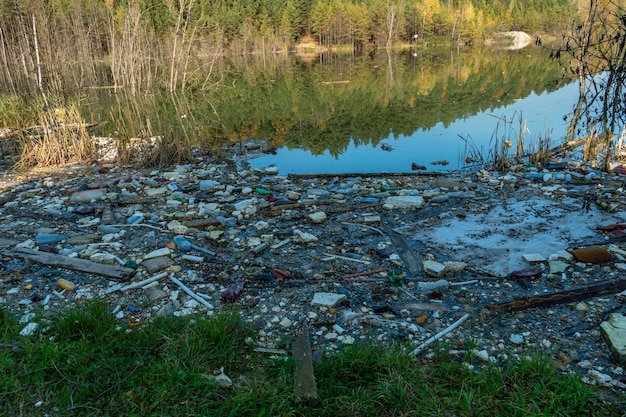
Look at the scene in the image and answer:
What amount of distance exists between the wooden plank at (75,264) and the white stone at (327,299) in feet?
4.56

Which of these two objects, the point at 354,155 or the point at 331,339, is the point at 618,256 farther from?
the point at 354,155

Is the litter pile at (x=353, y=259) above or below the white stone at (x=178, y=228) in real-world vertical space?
below

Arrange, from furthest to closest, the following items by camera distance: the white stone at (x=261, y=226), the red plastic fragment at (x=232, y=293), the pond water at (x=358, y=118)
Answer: the pond water at (x=358, y=118) < the white stone at (x=261, y=226) < the red plastic fragment at (x=232, y=293)

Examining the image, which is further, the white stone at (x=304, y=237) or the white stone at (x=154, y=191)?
the white stone at (x=154, y=191)

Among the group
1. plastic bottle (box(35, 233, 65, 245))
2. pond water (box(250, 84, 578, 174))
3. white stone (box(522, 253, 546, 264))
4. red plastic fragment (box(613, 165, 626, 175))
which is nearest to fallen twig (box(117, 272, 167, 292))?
plastic bottle (box(35, 233, 65, 245))

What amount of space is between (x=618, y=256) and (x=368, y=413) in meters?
2.46

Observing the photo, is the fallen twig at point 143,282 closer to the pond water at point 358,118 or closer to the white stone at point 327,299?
the white stone at point 327,299

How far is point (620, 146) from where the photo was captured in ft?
21.9

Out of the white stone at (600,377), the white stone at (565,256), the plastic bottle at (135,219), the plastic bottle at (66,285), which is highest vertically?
the plastic bottle at (135,219)

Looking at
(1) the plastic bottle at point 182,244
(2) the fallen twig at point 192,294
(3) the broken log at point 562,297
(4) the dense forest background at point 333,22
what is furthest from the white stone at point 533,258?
(4) the dense forest background at point 333,22

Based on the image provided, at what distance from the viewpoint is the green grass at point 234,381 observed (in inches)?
81.7

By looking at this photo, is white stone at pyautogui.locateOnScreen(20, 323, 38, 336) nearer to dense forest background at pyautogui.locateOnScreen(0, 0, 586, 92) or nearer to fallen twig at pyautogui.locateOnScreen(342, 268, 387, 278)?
fallen twig at pyautogui.locateOnScreen(342, 268, 387, 278)

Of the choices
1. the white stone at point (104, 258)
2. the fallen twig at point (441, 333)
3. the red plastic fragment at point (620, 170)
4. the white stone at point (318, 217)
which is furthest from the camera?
the red plastic fragment at point (620, 170)

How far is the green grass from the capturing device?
2074 mm
